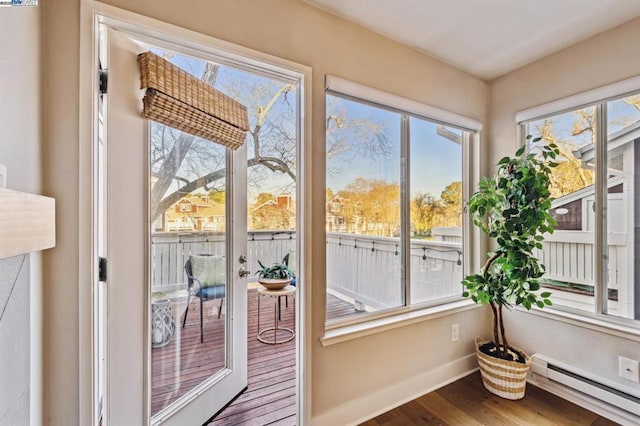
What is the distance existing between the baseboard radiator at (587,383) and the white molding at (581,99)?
71.8 inches

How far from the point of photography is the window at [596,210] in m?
1.86

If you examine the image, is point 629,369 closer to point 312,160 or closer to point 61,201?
point 312,160

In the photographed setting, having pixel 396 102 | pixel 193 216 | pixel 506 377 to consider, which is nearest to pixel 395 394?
pixel 506 377

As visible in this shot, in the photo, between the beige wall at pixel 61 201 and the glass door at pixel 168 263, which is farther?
the glass door at pixel 168 263

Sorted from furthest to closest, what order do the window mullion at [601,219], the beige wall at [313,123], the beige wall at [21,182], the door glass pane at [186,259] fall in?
the window mullion at [601,219]
the door glass pane at [186,259]
the beige wall at [313,123]
the beige wall at [21,182]

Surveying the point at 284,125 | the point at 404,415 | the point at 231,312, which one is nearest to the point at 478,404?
the point at 404,415

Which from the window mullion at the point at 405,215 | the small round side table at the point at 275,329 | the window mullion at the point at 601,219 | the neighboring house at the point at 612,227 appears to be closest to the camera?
the neighboring house at the point at 612,227

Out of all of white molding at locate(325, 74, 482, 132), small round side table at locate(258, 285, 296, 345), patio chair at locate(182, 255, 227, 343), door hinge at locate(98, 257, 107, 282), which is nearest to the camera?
door hinge at locate(98, 257, 107, 282)

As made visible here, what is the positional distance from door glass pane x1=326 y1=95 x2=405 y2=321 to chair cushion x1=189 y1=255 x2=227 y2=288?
69 centimetres

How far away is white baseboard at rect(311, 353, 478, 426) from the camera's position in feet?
5.79

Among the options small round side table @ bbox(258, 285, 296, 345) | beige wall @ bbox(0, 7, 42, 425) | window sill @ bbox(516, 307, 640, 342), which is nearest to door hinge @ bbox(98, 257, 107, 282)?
beige wall @ bbox(0, 7, 42, 425)

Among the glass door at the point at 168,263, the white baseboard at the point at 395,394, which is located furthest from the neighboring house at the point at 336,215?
the white baseboard at the point at 395,394

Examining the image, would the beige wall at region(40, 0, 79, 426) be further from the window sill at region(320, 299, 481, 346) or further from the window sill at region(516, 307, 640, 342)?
the window sill at region(516, 307, 640, 342)

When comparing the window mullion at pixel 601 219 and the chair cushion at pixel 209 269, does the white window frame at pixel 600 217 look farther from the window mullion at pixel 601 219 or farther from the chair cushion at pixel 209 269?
the chair cushion at pixel 209 269
